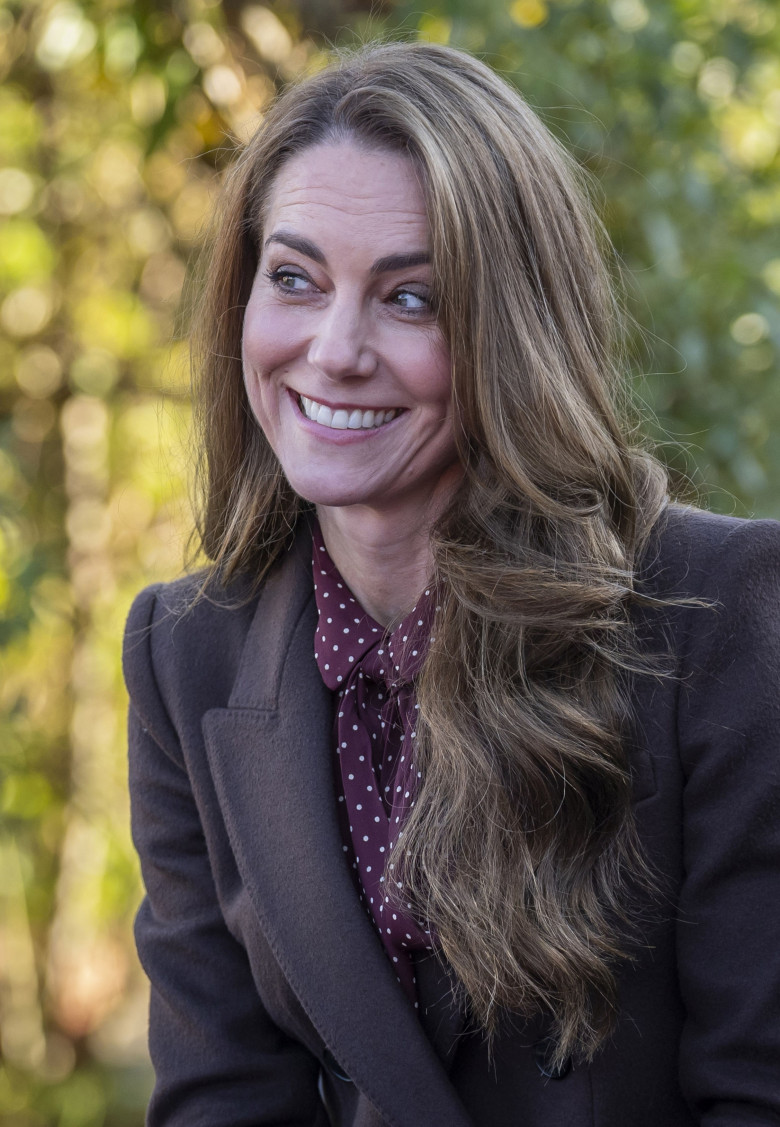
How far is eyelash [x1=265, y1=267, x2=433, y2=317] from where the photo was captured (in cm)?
146

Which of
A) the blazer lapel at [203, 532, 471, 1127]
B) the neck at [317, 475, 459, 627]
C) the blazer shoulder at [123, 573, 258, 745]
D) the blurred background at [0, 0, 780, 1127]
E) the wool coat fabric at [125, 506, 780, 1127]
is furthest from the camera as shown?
the blurred background at [0, 0, 780, 1127]

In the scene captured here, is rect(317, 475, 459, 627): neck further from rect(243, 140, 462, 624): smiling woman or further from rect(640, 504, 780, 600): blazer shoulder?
rect(640, 504, 780, 600): blazer shoulder

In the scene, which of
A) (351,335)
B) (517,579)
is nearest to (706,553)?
(517,579)

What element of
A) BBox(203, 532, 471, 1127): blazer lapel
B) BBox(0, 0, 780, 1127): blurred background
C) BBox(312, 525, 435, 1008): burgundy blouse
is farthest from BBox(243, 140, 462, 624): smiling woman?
BBox(0, 0, 780, 1127): blurred background

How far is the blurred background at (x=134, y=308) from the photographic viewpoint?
2.42 m

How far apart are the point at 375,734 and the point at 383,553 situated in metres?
0.25

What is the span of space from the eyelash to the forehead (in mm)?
54

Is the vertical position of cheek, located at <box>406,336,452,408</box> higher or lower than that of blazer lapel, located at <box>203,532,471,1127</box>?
higher

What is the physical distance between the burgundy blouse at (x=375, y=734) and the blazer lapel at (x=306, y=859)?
0.10 feet

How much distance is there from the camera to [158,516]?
3.46 metres

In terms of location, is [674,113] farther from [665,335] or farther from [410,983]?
[410,983]

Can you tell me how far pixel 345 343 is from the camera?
1.45 meters

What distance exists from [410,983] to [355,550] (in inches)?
23.1

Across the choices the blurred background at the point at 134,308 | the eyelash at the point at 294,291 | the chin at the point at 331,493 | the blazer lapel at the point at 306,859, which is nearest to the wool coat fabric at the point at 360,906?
the blazer lapel at the point at 306,859
